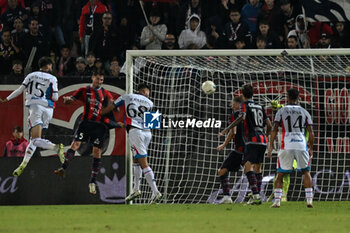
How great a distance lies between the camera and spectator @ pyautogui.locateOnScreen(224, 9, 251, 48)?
55.5ft

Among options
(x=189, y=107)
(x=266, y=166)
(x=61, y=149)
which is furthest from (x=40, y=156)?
(x=266, y=166)

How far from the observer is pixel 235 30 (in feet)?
55.7

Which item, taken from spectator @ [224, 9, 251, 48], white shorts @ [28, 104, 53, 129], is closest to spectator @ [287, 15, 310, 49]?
spectator @ [224, 9, 251, 48]

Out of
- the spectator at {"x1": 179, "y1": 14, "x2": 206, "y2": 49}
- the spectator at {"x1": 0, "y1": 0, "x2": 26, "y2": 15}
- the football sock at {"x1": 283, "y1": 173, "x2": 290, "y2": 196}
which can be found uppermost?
the spectator at {"x1": 0, "y1": 0, "x2": 26, "y2": 15}

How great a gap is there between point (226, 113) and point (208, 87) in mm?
1275

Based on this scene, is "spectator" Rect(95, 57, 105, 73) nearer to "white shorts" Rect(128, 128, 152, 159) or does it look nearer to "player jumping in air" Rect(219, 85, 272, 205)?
"white shorts" Rect(128, 128, 152, 159)

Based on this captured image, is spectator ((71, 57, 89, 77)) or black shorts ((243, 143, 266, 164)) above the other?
spectator ((71, 57, 89, 77))

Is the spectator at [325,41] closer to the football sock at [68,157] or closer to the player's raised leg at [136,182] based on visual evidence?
the player's raised leg at [136,182]

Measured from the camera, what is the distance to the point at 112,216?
1052 cm

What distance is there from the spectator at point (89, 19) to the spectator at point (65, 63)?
0.49 metres

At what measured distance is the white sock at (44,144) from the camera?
44.9 feet

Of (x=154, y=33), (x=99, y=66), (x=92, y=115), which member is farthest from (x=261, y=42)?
(x=92, y=115)

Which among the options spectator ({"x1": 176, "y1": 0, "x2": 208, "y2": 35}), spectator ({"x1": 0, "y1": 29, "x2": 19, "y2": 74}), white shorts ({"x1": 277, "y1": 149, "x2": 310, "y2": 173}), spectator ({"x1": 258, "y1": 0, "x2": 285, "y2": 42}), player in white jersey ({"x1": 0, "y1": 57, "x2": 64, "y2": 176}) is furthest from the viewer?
spectator ({"x1": 176, "y1": 0, "x2": 208, "y2": 35})

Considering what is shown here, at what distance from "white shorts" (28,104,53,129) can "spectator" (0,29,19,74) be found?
3.28 meters
